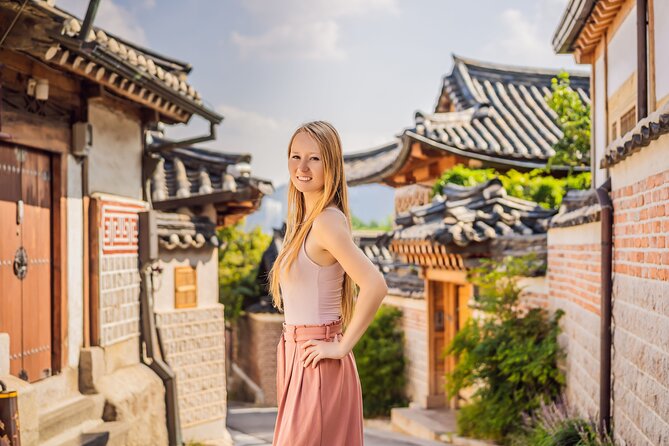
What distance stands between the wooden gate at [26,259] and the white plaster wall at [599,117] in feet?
17.3

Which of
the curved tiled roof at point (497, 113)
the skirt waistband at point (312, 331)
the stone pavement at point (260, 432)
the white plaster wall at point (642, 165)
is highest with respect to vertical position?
the curved tiled roof at point (497, 113)

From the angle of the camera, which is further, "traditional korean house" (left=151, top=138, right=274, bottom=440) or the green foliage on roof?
the green foliage on roof

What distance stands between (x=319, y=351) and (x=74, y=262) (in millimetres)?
5457

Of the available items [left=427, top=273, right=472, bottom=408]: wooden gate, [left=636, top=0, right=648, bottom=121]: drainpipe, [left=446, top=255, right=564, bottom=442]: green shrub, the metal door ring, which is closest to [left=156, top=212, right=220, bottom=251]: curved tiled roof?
[left=427, top=273, right=472, bottom=408]: wooden gate

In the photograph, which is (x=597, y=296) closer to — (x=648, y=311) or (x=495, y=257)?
(x=648, y=311)

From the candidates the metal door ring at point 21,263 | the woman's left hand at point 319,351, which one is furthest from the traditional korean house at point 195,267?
the woman's left hand at point 319,351

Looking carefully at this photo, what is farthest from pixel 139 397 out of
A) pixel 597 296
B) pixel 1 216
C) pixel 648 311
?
pixel 648 311

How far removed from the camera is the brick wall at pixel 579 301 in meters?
7.23

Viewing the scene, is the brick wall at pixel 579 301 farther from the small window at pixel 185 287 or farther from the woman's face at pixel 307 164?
the small window at pixel 185 287

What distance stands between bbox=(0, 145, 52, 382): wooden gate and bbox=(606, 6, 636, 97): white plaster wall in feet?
16.9

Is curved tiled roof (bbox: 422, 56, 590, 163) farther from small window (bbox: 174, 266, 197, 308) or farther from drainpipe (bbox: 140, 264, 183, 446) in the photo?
drainpipe (bbox: 140, 264, 183, 446)

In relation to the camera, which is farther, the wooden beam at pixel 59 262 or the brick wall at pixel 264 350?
the brick wall at pixel 264 350

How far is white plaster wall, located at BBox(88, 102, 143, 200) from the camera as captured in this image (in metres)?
8.88

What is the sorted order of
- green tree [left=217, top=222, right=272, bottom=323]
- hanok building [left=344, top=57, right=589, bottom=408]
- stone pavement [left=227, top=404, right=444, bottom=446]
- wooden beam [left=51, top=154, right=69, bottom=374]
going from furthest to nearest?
green tree [left=217, top=222, right=272, bottom=323] < hanok building [left=344, top=57, right=589, bottom=408] < stone pavement [left=227, top=404, right=444, bottom=446] < wooden beam [left=51, top=154, right=69, bottom=374]
